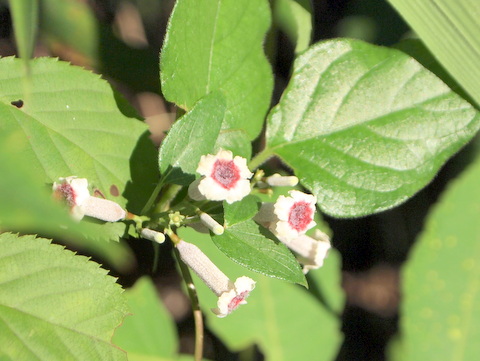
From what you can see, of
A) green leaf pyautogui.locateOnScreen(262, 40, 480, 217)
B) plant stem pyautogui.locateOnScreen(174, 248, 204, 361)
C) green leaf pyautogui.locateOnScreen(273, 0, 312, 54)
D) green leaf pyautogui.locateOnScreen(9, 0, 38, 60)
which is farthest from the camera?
green leaf pyautogui.locateOnScreen(273, 0, 312, 54)

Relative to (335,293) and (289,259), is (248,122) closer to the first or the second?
(289,259)

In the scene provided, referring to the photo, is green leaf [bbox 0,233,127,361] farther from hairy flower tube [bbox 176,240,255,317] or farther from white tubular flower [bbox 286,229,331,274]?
white tubular flower [bbox 286,229,331,274]

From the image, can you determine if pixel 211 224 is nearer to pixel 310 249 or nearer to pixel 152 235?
pixel 152 235

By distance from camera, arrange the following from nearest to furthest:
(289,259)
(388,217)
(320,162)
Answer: (289,259), (320,162), (388,217)

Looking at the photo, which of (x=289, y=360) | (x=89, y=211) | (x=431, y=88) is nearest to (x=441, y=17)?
(x=431, y=88)

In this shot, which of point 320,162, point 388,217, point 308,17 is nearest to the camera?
point 320,162

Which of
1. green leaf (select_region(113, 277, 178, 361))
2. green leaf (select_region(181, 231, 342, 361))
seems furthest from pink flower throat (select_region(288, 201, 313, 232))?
green leaf (select_region(113, 277, 178, 361))
